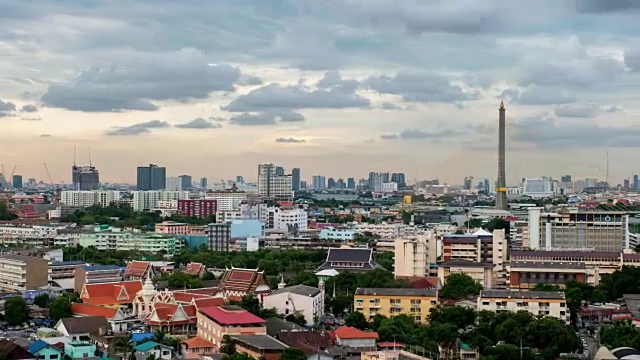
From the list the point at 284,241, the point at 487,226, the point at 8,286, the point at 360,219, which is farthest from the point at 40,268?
the point at 360,219

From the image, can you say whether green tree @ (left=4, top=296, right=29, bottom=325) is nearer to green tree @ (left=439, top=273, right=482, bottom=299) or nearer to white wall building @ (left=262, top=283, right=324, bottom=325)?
white wall building @ (left=262, top=283, right=324, bottom=325)

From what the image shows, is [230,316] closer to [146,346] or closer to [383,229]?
[146,346]

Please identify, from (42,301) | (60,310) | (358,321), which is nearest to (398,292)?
(358,321)

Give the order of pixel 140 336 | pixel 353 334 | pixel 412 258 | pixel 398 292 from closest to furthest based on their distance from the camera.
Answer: pixel 353 334, pixel 140 336, pixel 398 292, pixel 412 258

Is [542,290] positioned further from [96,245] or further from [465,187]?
[465,187]

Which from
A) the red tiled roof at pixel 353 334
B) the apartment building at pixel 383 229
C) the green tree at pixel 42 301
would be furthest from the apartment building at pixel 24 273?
the apartment building at pixel 383 229
